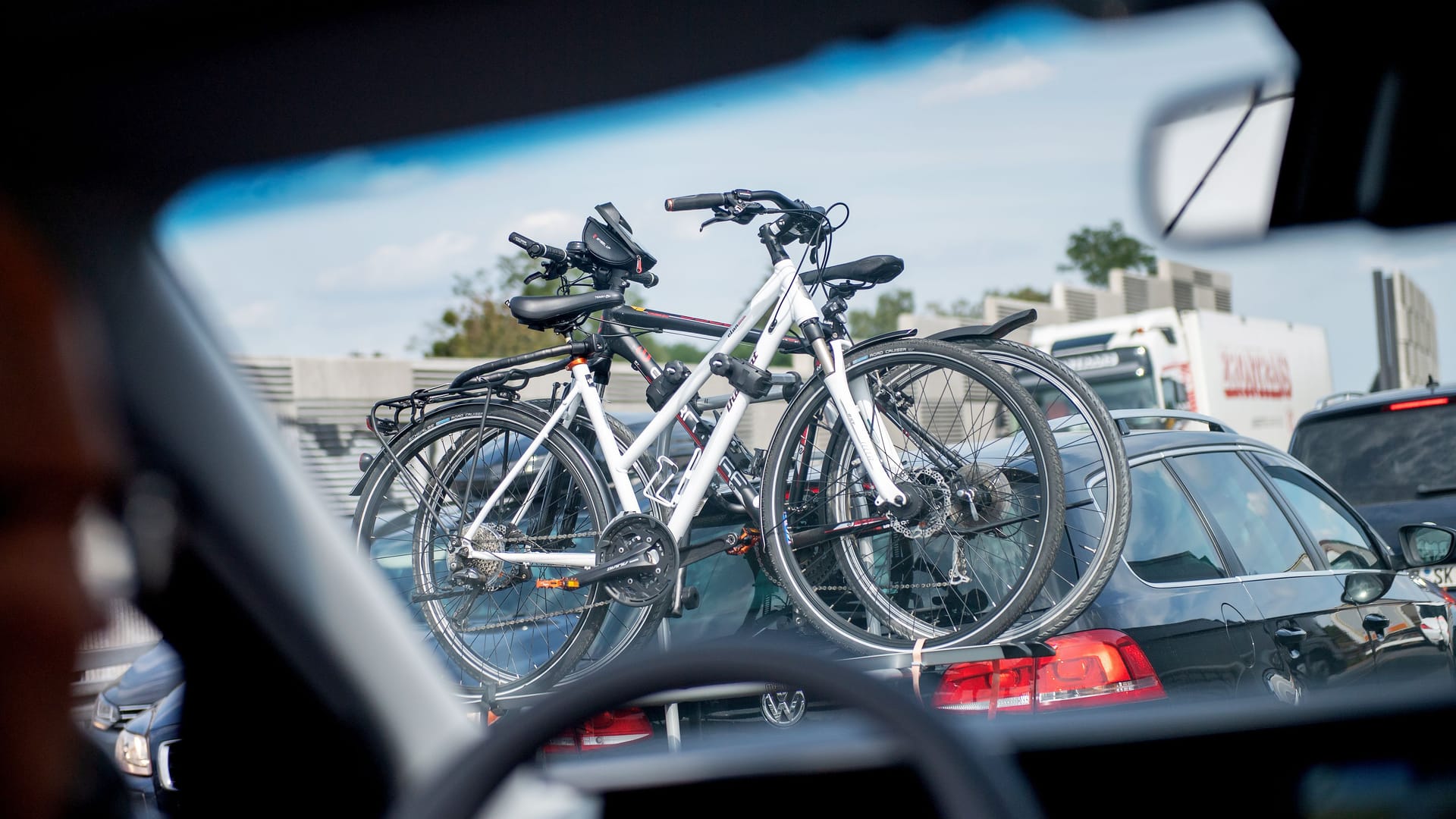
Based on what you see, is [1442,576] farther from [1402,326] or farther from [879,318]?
[879,318]

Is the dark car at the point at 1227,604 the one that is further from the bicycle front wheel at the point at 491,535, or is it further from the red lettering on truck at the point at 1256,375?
the red lettering on truck at the point at 1256,375

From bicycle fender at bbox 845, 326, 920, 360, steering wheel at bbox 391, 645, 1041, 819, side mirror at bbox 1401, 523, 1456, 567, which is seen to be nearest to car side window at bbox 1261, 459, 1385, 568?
side mirror at bbox 1401, 523, 1456, 567

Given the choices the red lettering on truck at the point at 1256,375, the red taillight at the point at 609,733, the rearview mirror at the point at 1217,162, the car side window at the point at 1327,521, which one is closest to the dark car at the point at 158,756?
the red taillight at the point at 609,733

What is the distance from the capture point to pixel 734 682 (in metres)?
1.21

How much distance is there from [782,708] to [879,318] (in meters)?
1.87

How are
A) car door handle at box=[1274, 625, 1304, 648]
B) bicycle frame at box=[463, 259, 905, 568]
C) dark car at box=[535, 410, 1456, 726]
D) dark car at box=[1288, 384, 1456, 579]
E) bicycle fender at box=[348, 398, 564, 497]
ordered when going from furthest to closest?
dark car at box=[1288, 384, 1456, 579]
bicycle fender at box=[348, 398, 564, 497]
bicycle frame at box=[463, 259, 905, 568]
car door handle at box=[1274, 625, 1304, 648]
dark car at box=[535, 410, 1456, 726]

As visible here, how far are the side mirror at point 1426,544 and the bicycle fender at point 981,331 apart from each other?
155 centimetres

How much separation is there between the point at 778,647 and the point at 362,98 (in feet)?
5.38

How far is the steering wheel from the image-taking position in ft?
3.43

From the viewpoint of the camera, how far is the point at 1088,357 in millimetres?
14383

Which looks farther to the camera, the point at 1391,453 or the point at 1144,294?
the point at 1144,294

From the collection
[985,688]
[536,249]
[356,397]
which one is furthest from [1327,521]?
[356,397]

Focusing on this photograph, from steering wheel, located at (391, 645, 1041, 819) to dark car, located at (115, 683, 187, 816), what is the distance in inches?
42.6

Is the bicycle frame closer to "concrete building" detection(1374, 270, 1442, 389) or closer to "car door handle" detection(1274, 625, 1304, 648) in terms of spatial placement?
"car door handle" detection(1274, 625, 1304, 648)
